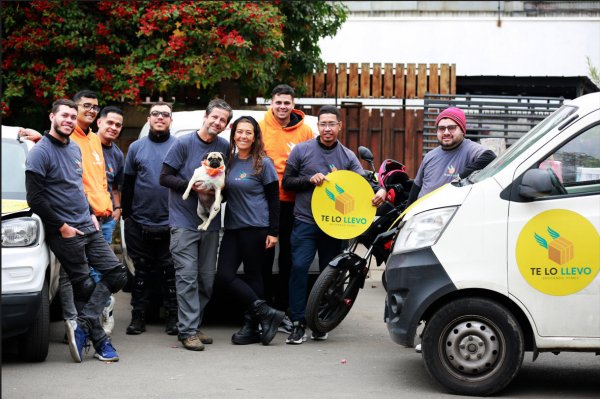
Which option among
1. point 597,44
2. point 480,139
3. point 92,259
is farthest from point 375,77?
point 92,259

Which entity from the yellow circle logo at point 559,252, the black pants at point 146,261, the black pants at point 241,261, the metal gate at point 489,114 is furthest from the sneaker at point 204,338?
the metal gate at point 489,114

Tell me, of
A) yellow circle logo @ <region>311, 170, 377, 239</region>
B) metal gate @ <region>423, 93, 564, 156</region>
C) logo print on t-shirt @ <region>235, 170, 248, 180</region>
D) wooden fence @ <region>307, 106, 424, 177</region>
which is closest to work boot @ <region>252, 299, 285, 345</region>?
yellow circle logo @ <region>311, 170, 377, 239</region>

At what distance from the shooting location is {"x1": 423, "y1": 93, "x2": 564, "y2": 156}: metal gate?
52.9ft

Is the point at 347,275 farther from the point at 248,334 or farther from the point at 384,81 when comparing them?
the point at 384,81

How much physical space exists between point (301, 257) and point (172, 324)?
52.8 inches

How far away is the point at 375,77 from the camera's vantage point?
1709 centimetres

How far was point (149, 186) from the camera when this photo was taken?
30.9ft

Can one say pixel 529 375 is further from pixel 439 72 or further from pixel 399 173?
pixel 439 72

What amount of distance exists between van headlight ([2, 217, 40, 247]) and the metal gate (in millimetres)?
8956

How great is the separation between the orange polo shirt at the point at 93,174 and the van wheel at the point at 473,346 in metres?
3.20

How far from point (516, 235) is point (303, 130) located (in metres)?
3.19

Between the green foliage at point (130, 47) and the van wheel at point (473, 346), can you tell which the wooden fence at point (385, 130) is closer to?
the green foliage at point (130, 47)

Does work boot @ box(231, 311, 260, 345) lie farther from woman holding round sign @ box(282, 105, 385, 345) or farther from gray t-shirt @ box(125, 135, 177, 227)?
gray t-shirt @ box(125, 135, 177, 227)

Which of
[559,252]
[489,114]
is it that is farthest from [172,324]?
[489,114]
